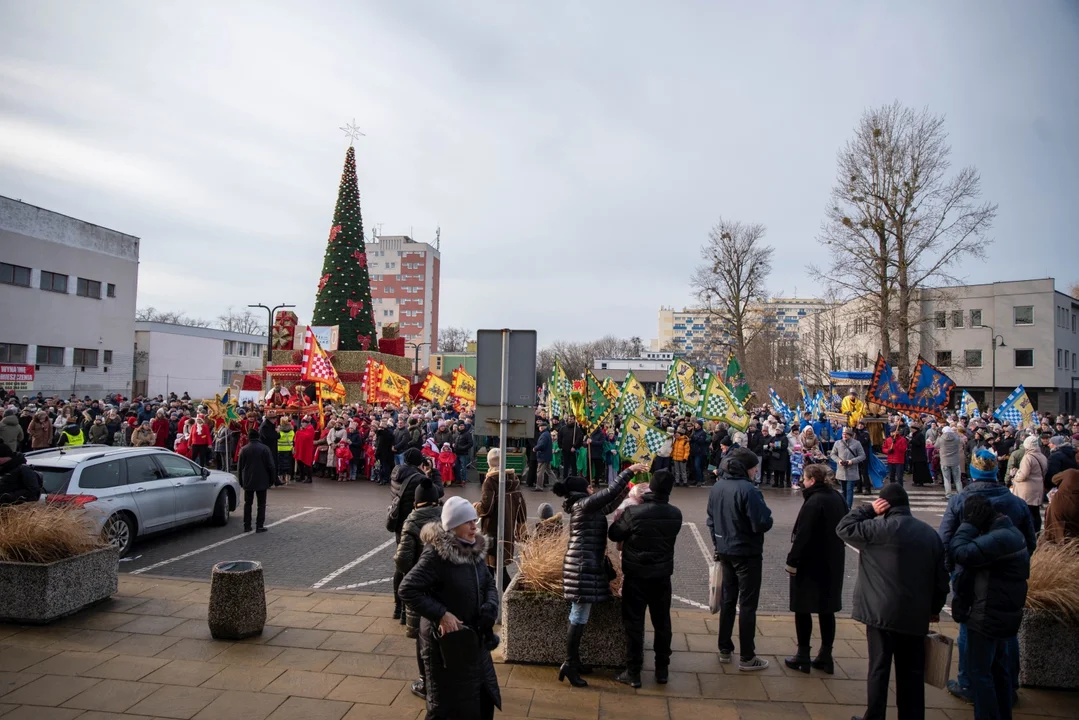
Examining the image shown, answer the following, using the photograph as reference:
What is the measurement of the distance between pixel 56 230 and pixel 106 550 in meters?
38.0

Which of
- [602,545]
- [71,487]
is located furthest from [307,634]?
[71,487]

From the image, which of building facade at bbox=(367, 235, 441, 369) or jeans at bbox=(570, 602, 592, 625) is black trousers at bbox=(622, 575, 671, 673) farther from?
building facade at bbox=(367, 235, 441, 369)

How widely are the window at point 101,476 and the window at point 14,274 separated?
32.4m

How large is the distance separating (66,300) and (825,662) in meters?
42.8

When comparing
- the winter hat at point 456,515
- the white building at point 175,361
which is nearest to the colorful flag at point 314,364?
the winter hat at point 456,515

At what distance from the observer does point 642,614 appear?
5.63m

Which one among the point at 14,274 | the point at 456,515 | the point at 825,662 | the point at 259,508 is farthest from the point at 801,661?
the point at 14,274

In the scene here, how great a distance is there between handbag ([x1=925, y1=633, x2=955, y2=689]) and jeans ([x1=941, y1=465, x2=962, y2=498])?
521 inches

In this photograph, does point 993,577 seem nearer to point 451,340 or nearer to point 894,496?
point 894,496

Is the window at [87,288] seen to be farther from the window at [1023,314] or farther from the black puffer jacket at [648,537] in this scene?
the window at [1023,314]

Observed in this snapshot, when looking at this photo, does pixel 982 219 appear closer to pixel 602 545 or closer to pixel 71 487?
pixel 602 545

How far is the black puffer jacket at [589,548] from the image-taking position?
5.54 m

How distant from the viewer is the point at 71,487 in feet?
29.9

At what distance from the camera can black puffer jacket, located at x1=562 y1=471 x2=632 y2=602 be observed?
5535 millimetres
